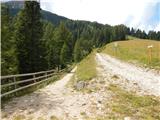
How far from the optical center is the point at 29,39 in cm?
3600

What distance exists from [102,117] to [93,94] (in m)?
3.97

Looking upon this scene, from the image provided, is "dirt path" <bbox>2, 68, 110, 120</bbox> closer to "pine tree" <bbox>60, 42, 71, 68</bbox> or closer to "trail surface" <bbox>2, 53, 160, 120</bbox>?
"trail surface" <bbox>2, 53, 160, 120</bbox>

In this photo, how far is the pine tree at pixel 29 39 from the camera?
1373 inches

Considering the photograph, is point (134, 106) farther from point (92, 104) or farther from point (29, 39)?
point (29, 39)

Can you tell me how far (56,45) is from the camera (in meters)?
75.6

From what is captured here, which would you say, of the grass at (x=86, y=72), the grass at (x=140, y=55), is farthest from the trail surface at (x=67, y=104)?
the grass at (x=140, y=55)

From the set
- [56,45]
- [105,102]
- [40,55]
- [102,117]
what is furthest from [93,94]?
[56,45]

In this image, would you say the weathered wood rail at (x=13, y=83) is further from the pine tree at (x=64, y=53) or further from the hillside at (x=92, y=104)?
the pine tree at (x=64, y=53)

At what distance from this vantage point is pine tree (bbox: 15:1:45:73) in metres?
34.9

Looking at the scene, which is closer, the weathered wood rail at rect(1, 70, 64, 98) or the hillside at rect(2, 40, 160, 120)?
the hillside at rect(2, 40, 160, 120)

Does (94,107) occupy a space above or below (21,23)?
below

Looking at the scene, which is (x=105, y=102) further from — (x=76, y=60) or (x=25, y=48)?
(x=76, y=60)

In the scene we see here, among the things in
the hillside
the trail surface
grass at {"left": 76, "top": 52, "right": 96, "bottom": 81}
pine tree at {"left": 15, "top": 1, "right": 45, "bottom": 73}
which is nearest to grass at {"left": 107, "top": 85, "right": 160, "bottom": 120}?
the hillside

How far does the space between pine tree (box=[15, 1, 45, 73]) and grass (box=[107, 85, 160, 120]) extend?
63.4ft
